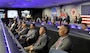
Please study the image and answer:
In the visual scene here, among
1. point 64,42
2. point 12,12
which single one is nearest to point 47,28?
point 64,42

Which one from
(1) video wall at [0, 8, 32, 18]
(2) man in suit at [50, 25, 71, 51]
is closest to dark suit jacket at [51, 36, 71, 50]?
(2) man in suit at [50, 25, 71, 51]

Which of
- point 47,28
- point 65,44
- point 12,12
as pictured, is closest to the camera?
point 65,44

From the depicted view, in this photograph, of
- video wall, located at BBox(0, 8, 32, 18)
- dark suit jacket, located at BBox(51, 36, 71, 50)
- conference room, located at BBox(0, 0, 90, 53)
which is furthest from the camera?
video wall, located at BBox(0, 8, 32, 18)

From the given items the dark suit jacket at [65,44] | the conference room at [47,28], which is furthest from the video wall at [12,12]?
the dark suit jacket at [65,44]

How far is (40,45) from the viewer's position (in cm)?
396

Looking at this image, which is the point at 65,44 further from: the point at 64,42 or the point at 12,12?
the point at 12,12

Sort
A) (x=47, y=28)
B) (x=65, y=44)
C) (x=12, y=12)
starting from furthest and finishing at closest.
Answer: (x=12, y=12)
(x=47, y=28)
(x=65, y=44)

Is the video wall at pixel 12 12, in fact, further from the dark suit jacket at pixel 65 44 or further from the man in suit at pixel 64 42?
the dark suit jacket at pixel 65 44

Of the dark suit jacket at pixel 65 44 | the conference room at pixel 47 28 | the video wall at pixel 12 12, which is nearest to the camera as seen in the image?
the dark suit jacket at pixel 65 44

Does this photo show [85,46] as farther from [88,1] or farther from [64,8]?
[64,8]

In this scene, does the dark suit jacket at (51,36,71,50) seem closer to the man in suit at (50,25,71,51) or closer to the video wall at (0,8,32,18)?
the man in suit at (50,25,71,51)

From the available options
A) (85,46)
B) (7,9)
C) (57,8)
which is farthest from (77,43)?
(7,9)

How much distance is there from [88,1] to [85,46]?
11014mm

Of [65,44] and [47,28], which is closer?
[65,44]
